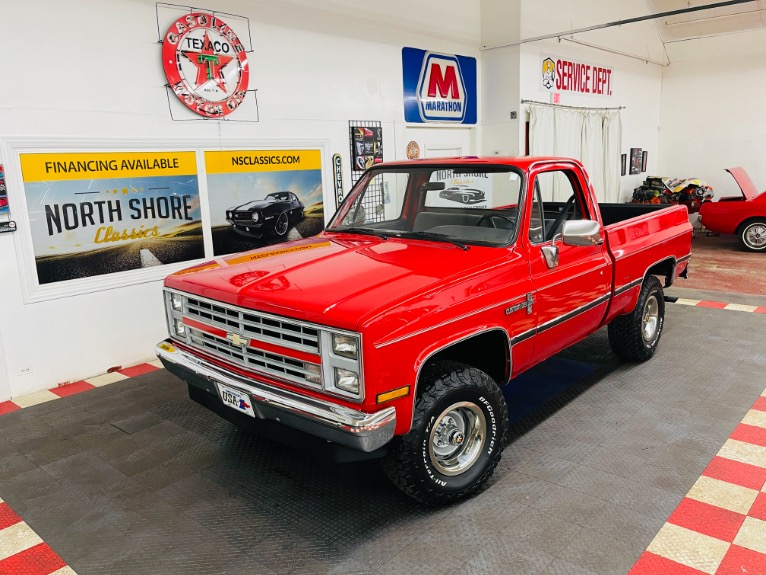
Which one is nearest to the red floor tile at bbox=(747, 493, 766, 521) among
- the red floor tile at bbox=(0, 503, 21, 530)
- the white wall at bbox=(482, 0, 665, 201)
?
the red floor tile at bbox=(0, 503, 21, 530)

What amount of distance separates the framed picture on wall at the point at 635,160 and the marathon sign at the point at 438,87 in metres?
5.29

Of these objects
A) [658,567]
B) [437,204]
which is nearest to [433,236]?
[437,204]

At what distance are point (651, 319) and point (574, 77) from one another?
6725mm

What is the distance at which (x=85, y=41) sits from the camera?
4.95m

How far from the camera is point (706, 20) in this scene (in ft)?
40.3

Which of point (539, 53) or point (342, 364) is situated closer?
point (342, 364)

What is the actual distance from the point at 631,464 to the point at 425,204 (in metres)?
2.09

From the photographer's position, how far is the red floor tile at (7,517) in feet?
10.2

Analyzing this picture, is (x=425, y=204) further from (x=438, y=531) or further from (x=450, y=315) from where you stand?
(x=438, y=531)

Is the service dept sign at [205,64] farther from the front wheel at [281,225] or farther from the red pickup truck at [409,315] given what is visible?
the red pickup truck at [409,315]

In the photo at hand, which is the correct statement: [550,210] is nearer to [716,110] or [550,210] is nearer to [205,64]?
[205,64]

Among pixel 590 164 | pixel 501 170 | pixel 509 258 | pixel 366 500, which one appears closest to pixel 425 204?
pixel 501 170

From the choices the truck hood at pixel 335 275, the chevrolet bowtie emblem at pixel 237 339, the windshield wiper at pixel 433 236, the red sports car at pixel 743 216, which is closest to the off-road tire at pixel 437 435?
the truck hood at pixel 335 275

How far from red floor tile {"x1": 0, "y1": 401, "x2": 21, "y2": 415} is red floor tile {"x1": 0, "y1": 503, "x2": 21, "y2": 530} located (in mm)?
1608
